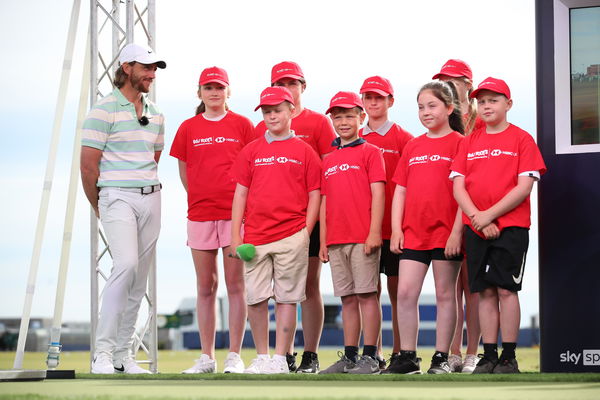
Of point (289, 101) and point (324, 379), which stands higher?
point (289, 101)

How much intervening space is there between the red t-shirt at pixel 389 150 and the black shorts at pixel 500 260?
0.80 meters

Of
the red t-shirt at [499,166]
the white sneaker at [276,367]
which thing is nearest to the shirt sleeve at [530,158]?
the red t-shirt at [499,166]

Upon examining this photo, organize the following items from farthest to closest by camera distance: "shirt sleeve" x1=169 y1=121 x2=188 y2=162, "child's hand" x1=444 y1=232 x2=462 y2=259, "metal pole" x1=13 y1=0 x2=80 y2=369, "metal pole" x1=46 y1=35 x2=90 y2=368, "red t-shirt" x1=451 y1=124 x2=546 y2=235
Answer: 1. "metal pole" x1=13 y1=0 x2=80 y2=369
2. "metal pole" x1=46 y1=35 x2=90 y2=368
3. "shirt sleeve" x1=169 y1=121 x2=188 y2=162
4. "child's hand" x1=444 y1=232 x2=462 y2=259
5. "red t-shirt" x1=451 y1=124 x2=546 y2=235

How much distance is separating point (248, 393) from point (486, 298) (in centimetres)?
192

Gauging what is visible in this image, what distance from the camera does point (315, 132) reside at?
21.5ft

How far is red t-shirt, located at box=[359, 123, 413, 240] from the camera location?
6293 mm

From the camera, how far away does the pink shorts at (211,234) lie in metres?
6.42

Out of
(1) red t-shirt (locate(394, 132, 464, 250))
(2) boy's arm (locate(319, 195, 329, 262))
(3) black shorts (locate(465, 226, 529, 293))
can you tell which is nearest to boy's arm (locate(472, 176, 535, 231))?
(3) black shorts (locate(465, 226, 529, 293))

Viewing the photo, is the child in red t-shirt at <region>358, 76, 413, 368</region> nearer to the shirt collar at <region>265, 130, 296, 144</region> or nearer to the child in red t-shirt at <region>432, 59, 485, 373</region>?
the child in red t-shirt at <region>432, 59, 485, 373</region>

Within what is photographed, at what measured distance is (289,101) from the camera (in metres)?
6.12

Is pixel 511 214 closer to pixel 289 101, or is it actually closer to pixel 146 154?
pixel 289 101

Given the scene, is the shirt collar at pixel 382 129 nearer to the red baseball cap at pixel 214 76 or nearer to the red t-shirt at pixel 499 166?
the red t-shirt at pixel 499 166

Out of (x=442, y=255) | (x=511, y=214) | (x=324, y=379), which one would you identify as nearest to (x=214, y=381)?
(x=324, y=379)

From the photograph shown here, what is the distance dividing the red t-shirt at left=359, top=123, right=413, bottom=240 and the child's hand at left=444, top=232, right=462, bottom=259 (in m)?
0.67
